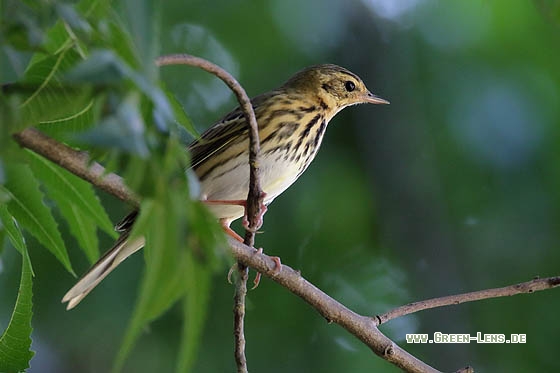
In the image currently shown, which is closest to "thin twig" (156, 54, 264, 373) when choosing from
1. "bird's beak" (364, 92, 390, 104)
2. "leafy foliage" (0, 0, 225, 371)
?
"leafy foliage" (0, 0, 225, 371)

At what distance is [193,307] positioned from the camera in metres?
1.38

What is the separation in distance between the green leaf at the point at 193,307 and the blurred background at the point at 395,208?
495cm

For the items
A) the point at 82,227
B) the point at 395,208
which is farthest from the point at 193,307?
the point at 395,208

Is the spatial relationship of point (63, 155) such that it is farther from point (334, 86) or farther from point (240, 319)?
point (334, 86)

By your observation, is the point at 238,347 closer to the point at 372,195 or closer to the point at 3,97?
the point at 3,97

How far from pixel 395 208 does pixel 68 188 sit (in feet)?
17.3

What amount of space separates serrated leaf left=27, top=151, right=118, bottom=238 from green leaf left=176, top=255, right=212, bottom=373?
3.33ft

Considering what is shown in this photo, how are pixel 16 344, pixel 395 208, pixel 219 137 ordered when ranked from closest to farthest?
pixel 16 344 < pixel 219 137 < pixel 395 208

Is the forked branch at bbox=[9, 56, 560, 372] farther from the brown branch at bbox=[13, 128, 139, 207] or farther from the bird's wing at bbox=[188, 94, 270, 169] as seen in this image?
the bird's wing at bbox=[188, 94, 270, 169]

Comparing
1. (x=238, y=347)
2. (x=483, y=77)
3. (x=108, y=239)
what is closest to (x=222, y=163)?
(x=238, y=347)

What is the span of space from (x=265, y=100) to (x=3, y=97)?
3.37 m

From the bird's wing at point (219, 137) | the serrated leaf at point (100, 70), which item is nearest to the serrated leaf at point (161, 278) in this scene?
the serrated leaf at point (100, 70)

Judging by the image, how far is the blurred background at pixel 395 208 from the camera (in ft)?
22.6

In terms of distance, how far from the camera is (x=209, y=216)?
1491 mm
